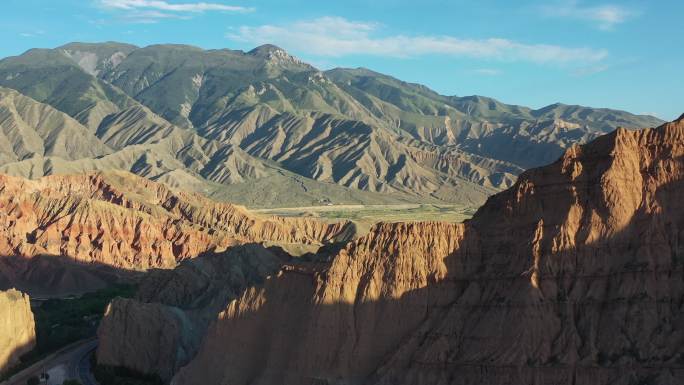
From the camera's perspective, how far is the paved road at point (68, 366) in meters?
77.1

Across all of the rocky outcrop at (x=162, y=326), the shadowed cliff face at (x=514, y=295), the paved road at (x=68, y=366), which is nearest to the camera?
the shadowed cliff face at (x=514, y=295)

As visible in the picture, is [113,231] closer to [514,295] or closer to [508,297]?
[508,297]

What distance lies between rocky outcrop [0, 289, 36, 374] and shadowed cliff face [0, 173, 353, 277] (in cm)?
4873

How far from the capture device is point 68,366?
81.8 meters

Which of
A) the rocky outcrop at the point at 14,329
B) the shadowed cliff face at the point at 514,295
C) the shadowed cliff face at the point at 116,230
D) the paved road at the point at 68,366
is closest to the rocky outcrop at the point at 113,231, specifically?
the shadowed cliff face at the point at 116,230

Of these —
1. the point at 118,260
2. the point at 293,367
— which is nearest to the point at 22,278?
the point at 118,260

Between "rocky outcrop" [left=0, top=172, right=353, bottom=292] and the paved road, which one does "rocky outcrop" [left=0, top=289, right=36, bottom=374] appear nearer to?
the paved road

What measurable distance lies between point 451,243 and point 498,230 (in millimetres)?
3128

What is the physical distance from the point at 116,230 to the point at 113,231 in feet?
1.76

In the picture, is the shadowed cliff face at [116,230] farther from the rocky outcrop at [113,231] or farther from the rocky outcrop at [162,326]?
the rocky outcrop at [162,326]

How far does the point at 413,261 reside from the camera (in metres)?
58.0

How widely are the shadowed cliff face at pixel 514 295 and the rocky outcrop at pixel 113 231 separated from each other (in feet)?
256

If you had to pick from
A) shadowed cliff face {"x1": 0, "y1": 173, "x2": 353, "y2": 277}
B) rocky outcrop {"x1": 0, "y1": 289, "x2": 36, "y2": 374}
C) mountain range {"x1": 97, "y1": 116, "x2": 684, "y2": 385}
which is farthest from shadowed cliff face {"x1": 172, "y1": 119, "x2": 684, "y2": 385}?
shadowed cliff face {"x1": 0, "y1": 173, "x2": 353, "y2": 277}

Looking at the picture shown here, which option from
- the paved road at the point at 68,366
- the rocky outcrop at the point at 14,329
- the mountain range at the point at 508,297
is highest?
the mountain range at the point at 508,297
